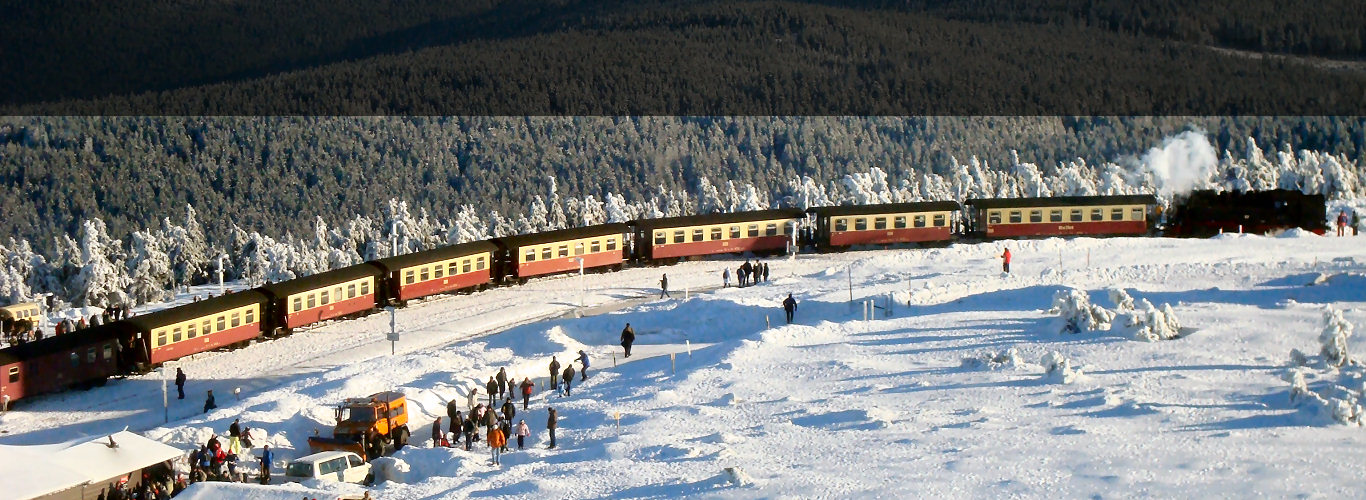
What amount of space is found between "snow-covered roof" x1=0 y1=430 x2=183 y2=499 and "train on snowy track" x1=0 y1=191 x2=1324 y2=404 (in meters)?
10.0

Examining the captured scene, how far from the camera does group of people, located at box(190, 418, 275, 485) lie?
93.2 ft

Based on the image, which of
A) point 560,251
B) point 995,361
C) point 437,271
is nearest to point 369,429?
point 995,361

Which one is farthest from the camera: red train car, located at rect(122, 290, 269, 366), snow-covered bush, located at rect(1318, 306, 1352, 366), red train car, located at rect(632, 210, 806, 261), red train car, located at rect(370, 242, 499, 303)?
red train car, located at rect(632, 210, 806, 261)

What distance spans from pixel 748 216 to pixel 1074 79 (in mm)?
61020

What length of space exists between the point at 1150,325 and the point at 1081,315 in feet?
5.88

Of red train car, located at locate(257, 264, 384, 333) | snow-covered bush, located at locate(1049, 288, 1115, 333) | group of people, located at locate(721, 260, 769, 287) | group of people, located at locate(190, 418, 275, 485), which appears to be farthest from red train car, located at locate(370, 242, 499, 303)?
snow-covered bush, located at locate(1049, 288, 1115, 333)

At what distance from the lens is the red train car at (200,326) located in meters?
39.2

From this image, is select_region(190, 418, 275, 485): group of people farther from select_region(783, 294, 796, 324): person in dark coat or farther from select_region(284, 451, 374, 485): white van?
select_region(783, 294, 796, 324): person in dark coat

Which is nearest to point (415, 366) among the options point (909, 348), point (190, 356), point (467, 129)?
point (190, 356)

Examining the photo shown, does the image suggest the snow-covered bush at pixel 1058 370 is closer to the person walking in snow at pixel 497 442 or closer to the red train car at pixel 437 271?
the person walking in snow at pixel 497 442

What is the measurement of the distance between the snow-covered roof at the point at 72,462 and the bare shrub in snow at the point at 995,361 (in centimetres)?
1585

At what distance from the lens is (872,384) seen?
31.5m

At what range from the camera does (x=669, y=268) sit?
5322 centimetres

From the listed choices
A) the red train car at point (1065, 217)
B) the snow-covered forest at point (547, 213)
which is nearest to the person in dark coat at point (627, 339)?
the red train car at point (1065, 217)
